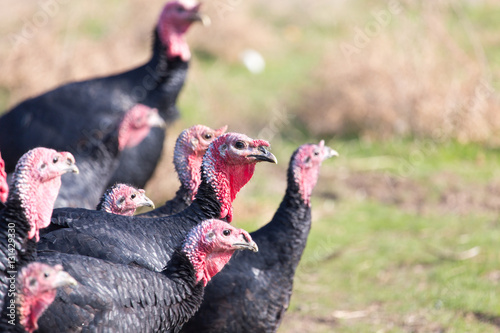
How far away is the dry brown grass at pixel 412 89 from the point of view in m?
9.56

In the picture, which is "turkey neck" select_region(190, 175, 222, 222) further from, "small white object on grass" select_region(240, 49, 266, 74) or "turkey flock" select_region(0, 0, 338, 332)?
"small white object on grass" select_region(240, 49, 266, 74)

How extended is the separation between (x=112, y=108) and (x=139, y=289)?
10.8 ft

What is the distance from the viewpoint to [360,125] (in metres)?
10.3

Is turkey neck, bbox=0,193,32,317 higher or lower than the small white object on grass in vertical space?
lower

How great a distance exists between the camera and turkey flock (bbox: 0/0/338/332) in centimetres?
333

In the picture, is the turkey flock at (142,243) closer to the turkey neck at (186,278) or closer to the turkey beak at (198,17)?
the turkey neck at (186,278)

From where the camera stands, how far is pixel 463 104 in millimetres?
9633

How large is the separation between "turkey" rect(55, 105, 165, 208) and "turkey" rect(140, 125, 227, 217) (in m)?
0.99

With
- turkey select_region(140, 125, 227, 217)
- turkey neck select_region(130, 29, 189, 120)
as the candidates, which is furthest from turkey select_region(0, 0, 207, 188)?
turkey select_region(140, 125, 227, 217)

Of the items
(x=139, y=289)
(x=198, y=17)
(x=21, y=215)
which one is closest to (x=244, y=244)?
(x=139, y=289)

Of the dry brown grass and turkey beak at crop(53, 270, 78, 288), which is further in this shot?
the dry brown grass

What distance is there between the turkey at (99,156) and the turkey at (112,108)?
249 mm

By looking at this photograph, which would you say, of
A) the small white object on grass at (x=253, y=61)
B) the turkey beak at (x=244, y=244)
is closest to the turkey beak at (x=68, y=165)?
the turkey beak at (x=244, y=244)

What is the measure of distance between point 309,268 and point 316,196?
74.4 inches
